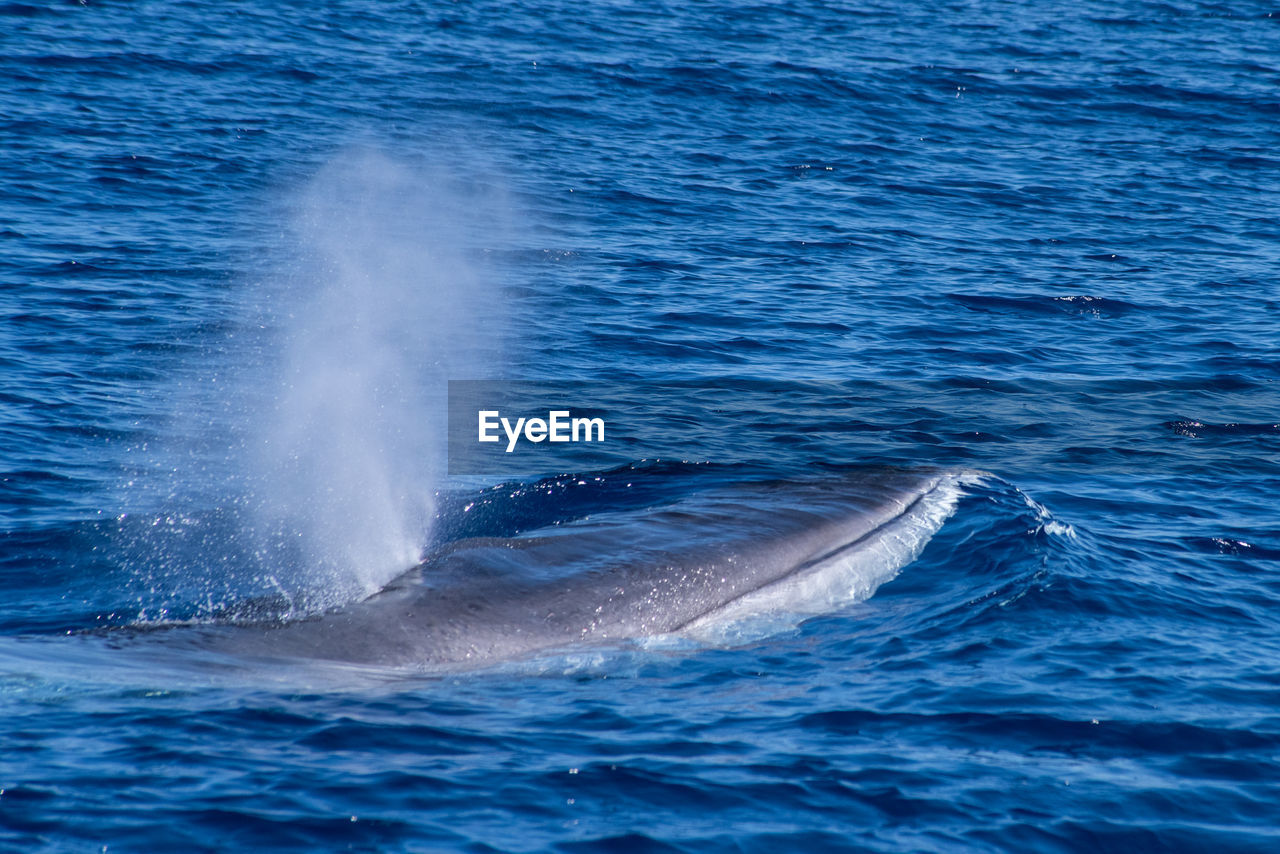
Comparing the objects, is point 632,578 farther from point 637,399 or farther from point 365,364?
point 365,364

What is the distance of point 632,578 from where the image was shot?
14078 millimetres

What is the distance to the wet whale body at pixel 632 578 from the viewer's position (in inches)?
493

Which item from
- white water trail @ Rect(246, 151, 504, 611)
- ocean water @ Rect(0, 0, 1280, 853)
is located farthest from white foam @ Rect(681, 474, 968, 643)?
white water trail @ Rect(246, 151, 504, 611)

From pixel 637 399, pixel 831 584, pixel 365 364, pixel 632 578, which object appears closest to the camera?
pixel 632 578

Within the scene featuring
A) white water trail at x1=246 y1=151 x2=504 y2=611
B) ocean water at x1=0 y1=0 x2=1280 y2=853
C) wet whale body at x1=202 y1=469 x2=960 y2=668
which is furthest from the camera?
white water trail at x1=246 y1=151 x2=504 y2=611

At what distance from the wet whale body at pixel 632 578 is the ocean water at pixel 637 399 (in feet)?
1.22

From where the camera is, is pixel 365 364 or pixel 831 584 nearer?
pixel 831 584

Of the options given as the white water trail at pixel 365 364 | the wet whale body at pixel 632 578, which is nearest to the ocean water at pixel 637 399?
the white water trail at pixel 365 364

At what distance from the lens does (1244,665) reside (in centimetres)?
1305

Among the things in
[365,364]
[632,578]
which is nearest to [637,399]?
[365,364]

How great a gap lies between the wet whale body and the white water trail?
1.08m

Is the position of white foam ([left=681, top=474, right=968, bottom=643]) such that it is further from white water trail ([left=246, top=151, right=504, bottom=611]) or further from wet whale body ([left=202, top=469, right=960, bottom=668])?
white water trail ([left=246, top=151, right=504, bottom=611])

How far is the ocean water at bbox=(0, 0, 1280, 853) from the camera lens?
1047 centimetres

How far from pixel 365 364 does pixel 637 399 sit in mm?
4774
